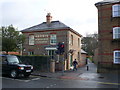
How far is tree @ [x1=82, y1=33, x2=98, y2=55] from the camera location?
55.1m

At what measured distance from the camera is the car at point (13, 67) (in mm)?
11883

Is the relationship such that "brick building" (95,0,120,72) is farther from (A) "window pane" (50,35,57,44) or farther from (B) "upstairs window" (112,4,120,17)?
(A) "window pane" (50,35,57,44)

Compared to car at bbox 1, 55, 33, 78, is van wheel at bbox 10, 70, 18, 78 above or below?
below

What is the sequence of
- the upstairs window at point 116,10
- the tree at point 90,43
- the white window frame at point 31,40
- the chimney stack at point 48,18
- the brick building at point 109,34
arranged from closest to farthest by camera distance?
1. the brick building at point 109,34
2. the upstairs window at point 116,10
3. the white window frame at point 31,40
4. the chimney stack at point 48,18
5. the tree at point 90,43

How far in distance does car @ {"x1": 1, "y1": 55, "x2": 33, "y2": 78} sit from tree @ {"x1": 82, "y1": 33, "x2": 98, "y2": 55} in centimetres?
4444

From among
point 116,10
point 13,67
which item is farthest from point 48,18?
point 13,67

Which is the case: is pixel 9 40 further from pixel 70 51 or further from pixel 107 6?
pixel 107 6

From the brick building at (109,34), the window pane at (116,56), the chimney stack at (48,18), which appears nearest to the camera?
the window pane at (116,56)

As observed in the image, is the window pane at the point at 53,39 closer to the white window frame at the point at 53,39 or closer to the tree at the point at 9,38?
the white window frame at the point at 53,39

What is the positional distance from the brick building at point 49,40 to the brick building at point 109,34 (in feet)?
16.3

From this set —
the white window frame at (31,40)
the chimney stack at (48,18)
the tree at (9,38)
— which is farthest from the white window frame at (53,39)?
the tree at (9,38)

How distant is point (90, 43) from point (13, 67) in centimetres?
4804

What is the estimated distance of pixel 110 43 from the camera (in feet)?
55.8

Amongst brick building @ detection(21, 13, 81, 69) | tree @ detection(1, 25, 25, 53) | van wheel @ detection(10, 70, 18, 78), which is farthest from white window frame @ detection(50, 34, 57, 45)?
van wheel @ detection(10, 70, 18, 78)
